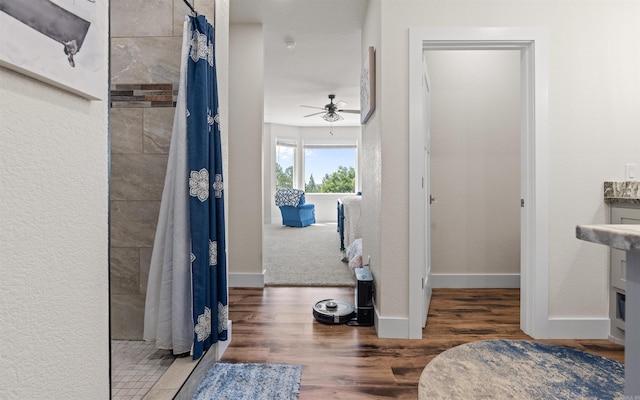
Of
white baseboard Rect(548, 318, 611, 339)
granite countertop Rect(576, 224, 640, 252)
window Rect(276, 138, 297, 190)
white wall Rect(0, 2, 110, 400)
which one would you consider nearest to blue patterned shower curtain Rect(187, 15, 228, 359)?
white wall Rect(0, 2, 110, 400)

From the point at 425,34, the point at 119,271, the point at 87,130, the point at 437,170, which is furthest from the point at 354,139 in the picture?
the point at 87,130

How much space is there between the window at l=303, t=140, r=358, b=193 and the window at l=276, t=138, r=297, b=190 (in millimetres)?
382

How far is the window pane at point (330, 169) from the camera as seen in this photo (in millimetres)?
9398

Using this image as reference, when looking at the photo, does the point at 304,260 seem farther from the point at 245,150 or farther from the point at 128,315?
the point at 128,315

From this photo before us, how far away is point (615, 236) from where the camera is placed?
0.52 meters

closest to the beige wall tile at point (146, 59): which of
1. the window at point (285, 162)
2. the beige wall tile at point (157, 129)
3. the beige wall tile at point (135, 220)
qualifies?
the beige wall tile at point (157, 129)

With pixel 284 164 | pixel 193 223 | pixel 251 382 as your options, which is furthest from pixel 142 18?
pixel 284 164

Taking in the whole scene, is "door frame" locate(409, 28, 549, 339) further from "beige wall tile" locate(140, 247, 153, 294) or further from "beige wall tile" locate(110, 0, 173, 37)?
"beige wall tile" locate(140, 247, 153, 294)

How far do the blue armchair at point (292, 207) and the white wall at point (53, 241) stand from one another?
279 inches

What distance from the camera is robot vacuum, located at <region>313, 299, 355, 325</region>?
2430mm

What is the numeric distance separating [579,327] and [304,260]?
9.69 ft

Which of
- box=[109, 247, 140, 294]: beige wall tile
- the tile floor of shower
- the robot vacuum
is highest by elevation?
box=[109, 247, 140, 294]: beige wall tile

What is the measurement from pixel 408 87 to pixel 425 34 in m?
0.35

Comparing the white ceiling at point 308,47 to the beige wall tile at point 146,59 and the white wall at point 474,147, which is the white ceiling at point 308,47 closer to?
the white wall at point 474,147
